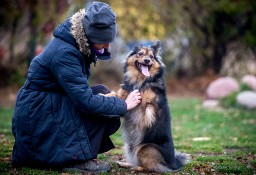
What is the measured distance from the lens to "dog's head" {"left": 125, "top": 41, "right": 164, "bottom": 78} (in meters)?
5.42

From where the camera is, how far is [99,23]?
4.67 metres

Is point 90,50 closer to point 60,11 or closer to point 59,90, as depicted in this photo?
point 59,90

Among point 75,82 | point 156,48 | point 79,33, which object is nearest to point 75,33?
point 79,33

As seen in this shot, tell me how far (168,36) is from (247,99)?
5017mm

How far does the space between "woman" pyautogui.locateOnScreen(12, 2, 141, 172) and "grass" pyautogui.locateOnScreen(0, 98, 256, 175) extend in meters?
0.26

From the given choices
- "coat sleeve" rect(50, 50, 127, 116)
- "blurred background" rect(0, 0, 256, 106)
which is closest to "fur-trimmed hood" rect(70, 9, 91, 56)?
"coat sleeve" rect(50, 50, 127, 116)

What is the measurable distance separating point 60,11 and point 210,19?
5.34m

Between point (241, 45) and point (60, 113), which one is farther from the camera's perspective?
point (241, 45)

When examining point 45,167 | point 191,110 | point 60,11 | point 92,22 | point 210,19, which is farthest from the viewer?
point 210,19

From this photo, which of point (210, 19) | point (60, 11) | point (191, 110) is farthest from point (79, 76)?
point (210, 19)

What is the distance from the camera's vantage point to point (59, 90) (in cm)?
491

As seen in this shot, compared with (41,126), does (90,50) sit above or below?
above

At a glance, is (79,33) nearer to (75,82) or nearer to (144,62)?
(75,82)

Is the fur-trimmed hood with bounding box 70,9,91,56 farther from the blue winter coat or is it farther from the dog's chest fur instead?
the dog's chest fur
